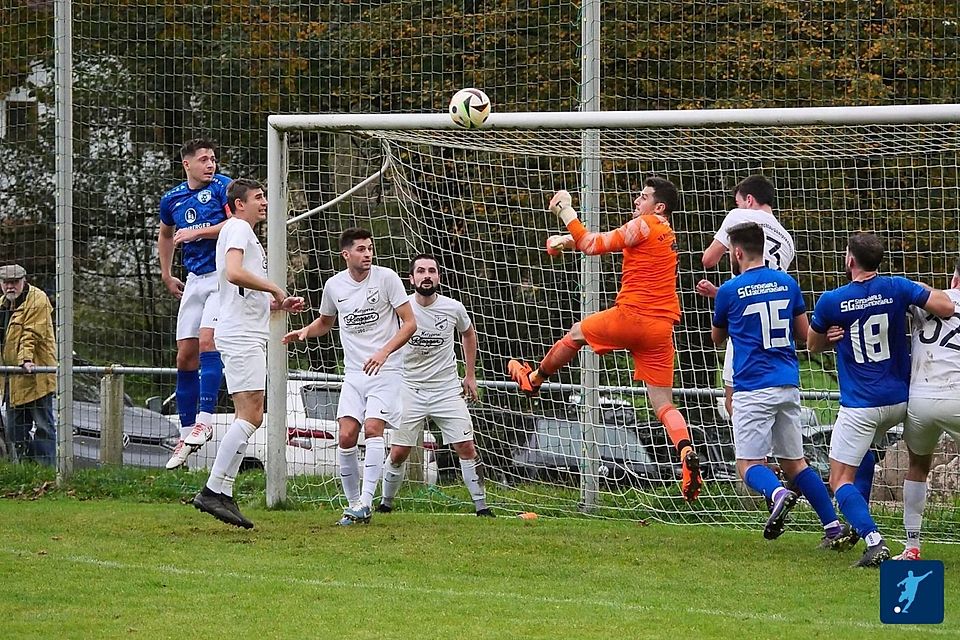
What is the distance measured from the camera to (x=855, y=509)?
7.62m

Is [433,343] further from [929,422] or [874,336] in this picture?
[929,422]

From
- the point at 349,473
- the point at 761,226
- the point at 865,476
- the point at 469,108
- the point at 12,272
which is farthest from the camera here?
the point at 12,272

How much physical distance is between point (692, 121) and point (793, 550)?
9.70 feet

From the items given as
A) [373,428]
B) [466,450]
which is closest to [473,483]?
[466,450]

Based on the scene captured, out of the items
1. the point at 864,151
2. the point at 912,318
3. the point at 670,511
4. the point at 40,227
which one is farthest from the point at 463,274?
the point at 40,227

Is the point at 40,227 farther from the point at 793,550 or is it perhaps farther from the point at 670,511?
the point at 793,550

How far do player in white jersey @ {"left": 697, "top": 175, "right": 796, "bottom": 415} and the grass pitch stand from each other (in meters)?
1.44

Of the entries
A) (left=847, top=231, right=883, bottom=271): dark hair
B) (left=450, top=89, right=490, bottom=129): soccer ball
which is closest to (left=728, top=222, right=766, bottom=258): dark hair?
(left=847, top=231, right=883, bottom=271): dark hair

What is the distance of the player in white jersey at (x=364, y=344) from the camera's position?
370 inches

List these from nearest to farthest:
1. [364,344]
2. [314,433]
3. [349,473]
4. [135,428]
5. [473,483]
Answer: [364,344] → [349,473] → [473,483] → [314,433] → [135,428]

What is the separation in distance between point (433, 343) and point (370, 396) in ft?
3.73

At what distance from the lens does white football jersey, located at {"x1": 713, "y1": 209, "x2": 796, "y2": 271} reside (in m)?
8.75

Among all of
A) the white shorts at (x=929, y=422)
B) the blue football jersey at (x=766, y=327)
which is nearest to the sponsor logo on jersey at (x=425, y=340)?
the blue football jersey at (x=766, y=327)

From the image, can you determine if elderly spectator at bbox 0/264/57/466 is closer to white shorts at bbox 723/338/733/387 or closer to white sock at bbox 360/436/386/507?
white sock at bbox 360/436/386/507
